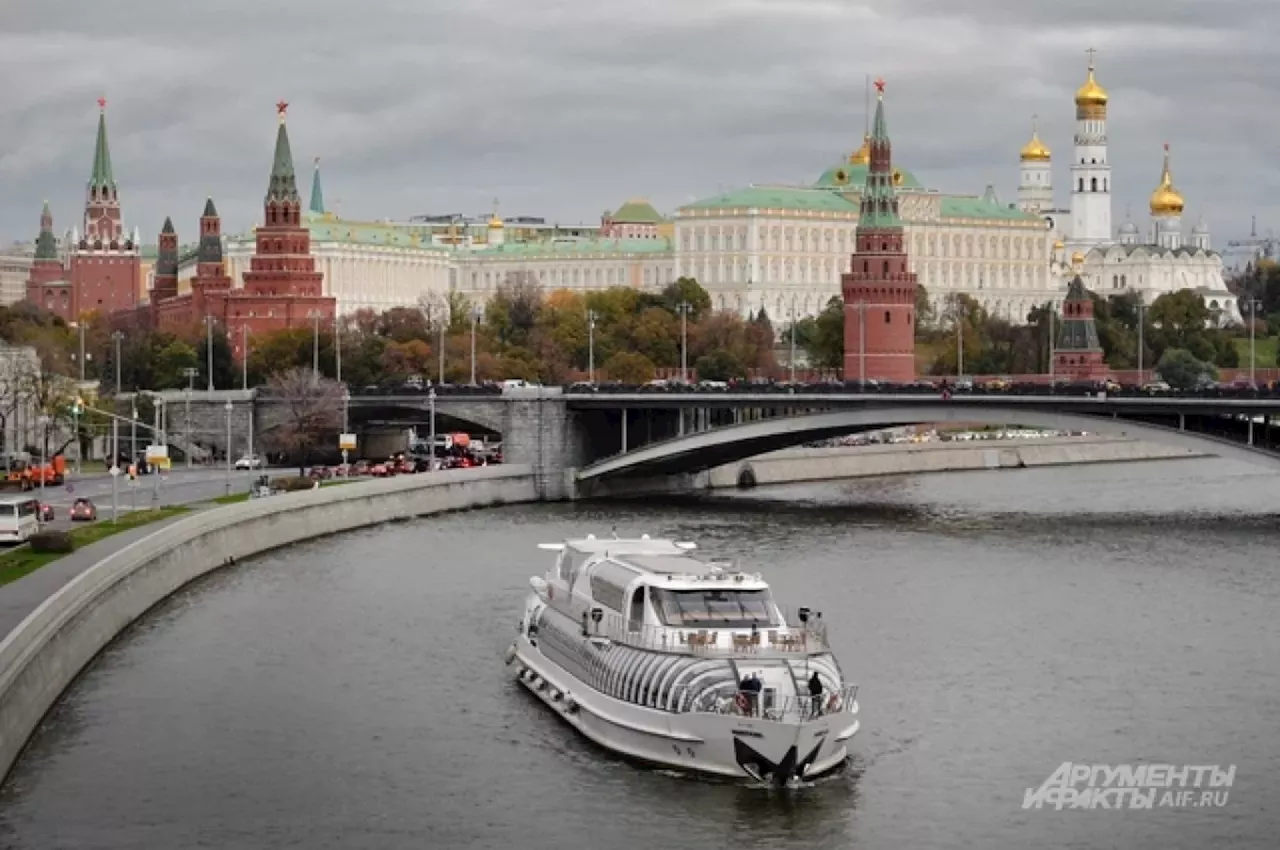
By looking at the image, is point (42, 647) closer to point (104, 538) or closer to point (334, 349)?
point (104, 538)

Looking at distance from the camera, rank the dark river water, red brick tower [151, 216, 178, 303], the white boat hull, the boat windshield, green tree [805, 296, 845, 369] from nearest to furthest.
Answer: the dark river water < the white boat hull < the boat windshield < green tree [805, 296, 845, 369] < red brick tower [151, 216, 178, 303]

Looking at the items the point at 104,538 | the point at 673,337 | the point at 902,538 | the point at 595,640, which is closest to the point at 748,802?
the point at 595,640

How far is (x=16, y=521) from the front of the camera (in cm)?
5791

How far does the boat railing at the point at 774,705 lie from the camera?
38812 millimetres

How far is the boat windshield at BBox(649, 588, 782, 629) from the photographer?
42.1 meters

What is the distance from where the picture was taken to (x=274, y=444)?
9812 centimetres

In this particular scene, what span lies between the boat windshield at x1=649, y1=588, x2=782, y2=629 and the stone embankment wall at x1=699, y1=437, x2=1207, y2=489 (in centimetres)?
5236

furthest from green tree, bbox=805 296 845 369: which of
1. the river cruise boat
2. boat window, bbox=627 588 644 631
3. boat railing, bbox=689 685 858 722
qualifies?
boat railing, bbox=689 685 858 722

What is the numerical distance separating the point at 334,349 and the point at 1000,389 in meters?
41.0

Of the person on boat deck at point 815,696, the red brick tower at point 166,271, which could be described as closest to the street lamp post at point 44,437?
the person on boat deck at point 815,696

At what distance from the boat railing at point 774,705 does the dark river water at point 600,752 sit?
3.24 feet

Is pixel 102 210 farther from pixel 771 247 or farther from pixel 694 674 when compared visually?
pixel 694 674

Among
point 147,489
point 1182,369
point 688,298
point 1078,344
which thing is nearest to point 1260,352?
point 1182,369

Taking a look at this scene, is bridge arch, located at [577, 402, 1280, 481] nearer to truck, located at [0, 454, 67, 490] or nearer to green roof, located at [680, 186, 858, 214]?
truck, located at [0, 454, 67, 490]
